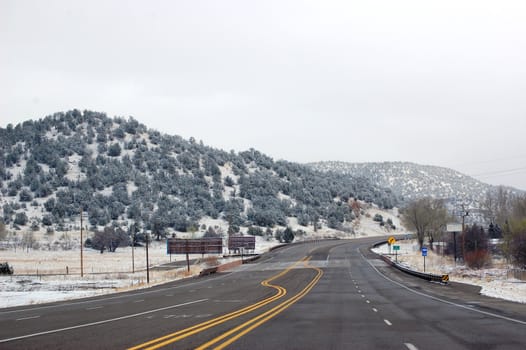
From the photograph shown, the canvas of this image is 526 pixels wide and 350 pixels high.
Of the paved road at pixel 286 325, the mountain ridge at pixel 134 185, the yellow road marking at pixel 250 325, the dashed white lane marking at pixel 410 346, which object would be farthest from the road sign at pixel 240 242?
the dashed white lane marking at pixel 410 346

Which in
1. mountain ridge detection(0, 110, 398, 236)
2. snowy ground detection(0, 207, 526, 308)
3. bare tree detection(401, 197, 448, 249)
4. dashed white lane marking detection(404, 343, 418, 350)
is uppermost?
mountain ridge detection(0, 110, 398, 236)

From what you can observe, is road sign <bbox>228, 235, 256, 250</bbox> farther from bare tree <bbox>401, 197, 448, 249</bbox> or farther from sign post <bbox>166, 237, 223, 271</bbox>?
bare tree <bbox>401, 197, 448, 249</bbox>

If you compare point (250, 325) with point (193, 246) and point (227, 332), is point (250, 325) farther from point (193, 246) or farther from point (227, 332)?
point (193, 246)

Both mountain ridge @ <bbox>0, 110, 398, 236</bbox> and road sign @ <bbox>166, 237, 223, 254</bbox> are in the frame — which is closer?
road sign @ <bbox>166, 237, 223, 254</bbox>

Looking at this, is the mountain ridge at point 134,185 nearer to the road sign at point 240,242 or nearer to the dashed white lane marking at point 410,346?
the road sign at point 240,242

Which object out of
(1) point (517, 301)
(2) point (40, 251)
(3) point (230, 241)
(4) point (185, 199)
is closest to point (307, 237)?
(4) point (185, 199)

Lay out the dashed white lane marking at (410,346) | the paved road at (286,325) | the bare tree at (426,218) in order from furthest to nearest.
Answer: the bare tree at (426,218) → the paved road at (286,325) → the dashed white lane marking at (410,346)

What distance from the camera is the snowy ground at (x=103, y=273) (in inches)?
1601

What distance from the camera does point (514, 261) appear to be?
65.1 meters

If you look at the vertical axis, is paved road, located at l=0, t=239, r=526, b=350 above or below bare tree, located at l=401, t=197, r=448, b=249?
below

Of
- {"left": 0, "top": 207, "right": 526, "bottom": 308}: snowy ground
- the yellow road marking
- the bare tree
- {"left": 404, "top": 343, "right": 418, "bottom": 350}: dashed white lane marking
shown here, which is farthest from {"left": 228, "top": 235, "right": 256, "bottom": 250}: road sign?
{"left": 404, "top": 343, "right": 418, "bottom": 350}: dashed white lane marking

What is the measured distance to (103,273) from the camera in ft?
240

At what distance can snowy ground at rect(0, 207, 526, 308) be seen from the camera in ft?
133

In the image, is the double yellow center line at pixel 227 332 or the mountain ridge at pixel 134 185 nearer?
the double yellow center line at pixel 227 332
